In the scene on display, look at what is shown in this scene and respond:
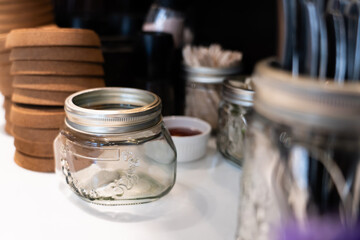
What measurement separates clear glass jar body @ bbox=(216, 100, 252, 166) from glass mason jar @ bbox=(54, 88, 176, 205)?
14 centimetres

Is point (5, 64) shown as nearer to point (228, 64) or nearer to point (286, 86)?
point (228, 64)

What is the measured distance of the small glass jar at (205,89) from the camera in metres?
0.76

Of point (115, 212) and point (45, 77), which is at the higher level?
point (45, 77)

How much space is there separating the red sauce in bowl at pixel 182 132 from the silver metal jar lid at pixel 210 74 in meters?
0.11

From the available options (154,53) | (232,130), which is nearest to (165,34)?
(154,53)

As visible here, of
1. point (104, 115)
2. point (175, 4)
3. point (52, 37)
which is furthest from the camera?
point (175, 4)

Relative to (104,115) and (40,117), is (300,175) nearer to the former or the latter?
(104,115)

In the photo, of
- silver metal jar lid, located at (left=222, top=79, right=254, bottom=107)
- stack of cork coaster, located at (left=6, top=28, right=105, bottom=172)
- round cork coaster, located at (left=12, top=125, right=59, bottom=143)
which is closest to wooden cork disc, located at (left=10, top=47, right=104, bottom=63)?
stack of cork coaster, located at (left=6, top=28, right=105, bottom=172)

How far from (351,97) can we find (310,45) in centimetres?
7

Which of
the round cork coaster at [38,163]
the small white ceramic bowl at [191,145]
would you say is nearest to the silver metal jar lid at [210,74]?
the small white ceramic bowl at [191,145]

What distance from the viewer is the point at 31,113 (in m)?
0.59

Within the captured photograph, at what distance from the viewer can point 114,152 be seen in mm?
499

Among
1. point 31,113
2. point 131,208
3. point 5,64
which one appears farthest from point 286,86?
point 5,64

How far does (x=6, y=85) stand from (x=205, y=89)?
1.22 feet
